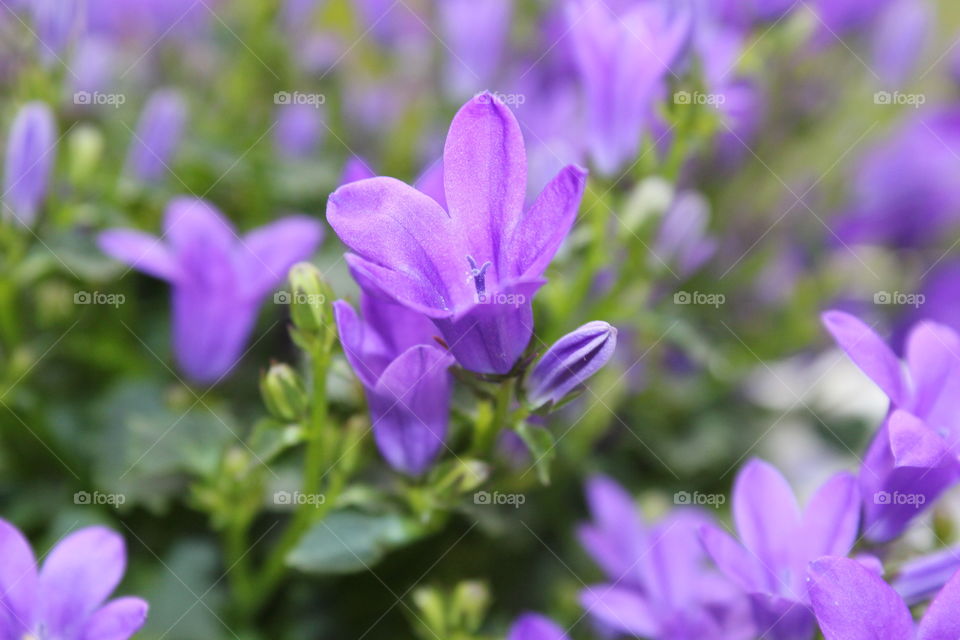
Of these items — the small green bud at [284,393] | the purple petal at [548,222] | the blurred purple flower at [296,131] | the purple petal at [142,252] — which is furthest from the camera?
the blurred purple flower at [296,131]

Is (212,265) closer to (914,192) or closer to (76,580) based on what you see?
(76,580)

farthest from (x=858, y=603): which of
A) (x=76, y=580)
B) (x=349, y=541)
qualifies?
(x=76, y=580)

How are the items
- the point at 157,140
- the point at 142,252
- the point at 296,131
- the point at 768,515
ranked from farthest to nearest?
the point at 296,131, the point at 157,140, the point at 142,252, the point at 768,515

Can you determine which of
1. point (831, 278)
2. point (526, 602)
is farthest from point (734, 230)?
point (526, 602)

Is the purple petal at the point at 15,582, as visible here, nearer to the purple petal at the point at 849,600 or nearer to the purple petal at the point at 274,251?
the purple petal at the point at 274,251

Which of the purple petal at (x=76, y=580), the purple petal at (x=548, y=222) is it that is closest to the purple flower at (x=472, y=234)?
the purple petal at (x=548, y=222)

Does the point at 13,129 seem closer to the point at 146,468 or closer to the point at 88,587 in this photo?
the point at 146,468
